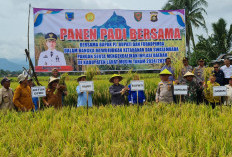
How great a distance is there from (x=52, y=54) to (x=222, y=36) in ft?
55.9

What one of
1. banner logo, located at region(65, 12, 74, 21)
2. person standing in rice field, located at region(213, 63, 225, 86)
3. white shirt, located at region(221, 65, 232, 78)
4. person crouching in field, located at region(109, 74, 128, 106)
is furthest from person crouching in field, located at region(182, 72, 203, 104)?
banner logo, located at region(65, 12, 74, 21)

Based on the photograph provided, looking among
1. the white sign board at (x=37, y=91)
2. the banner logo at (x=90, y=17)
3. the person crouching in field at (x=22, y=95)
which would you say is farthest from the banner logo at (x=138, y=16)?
the white sign board at (x=37, y=91)

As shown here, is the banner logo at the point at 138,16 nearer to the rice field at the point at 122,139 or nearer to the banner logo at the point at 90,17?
the banner logo at the point at 90,17

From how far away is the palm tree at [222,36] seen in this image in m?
19.8

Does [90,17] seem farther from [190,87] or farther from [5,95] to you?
[190,87]

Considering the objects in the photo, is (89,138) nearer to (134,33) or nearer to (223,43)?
(134,33)

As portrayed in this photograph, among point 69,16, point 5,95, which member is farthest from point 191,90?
point 69,16

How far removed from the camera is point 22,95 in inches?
162

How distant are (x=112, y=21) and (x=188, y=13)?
49.4 feet

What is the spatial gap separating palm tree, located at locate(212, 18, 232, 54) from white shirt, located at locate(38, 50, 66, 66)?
16167mm

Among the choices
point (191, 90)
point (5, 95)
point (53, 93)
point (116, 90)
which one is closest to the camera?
point (5, 95)

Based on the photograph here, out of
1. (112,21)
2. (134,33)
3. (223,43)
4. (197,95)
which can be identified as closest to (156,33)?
(134,33)

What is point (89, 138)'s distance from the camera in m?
1.97

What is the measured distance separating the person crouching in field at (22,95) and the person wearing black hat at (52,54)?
4.76 meters
